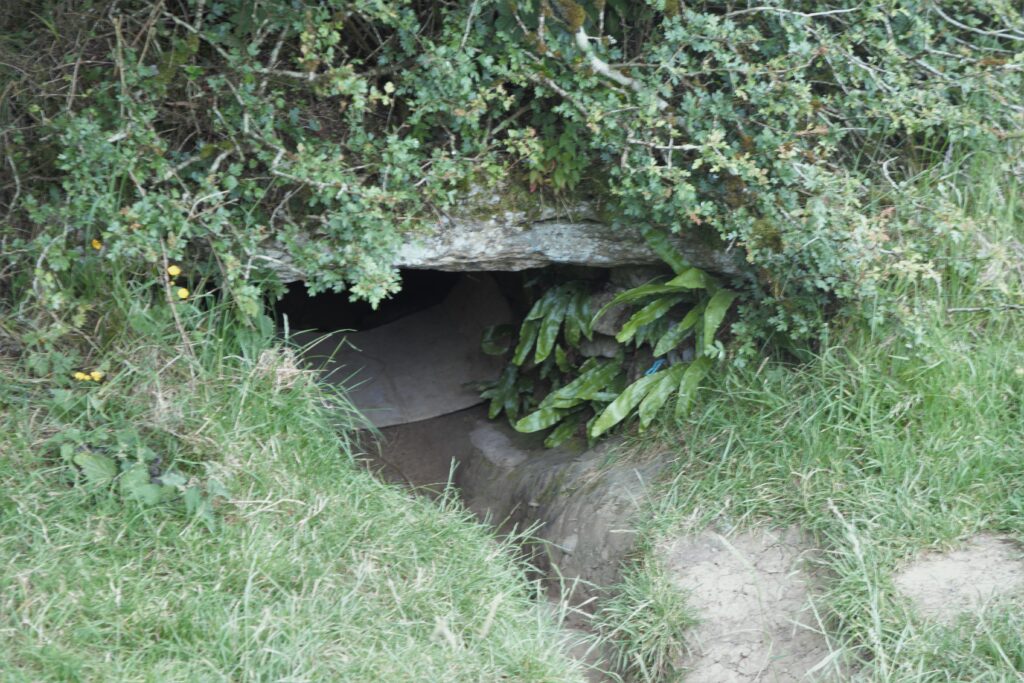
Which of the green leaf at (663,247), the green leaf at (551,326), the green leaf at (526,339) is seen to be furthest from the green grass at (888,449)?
→ the green leaf at (526,339)

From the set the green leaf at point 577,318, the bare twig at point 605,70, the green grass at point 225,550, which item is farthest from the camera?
the green leaf at point 577,318

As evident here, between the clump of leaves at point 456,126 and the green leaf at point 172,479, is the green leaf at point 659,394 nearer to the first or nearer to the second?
the clump of leaves at point 456,126

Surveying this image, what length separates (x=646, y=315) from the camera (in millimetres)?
5035

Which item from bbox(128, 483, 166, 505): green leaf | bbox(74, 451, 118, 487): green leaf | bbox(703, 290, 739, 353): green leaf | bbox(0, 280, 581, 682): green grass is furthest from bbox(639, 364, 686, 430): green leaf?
bbox(74, 451, 118, 487): green leaf

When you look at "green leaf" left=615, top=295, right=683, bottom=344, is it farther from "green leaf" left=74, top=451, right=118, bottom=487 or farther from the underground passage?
"green leaf" left=74, top=451, right=118, bottom=487

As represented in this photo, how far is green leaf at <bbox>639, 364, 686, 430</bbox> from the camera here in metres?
4.87

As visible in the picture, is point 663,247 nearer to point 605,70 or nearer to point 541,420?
point 605,70

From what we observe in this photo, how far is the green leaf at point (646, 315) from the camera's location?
197 inches

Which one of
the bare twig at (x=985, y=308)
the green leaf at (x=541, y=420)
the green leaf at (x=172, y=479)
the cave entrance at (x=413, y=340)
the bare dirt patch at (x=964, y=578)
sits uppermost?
the bare twig at (x=985, y=308)

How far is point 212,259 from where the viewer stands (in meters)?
4.34

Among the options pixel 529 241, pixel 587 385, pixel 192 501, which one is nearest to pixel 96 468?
pixel 192 501

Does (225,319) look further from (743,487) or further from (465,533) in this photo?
(743,487)

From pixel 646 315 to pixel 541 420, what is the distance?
94cm

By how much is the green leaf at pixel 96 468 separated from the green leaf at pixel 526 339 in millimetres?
2630
